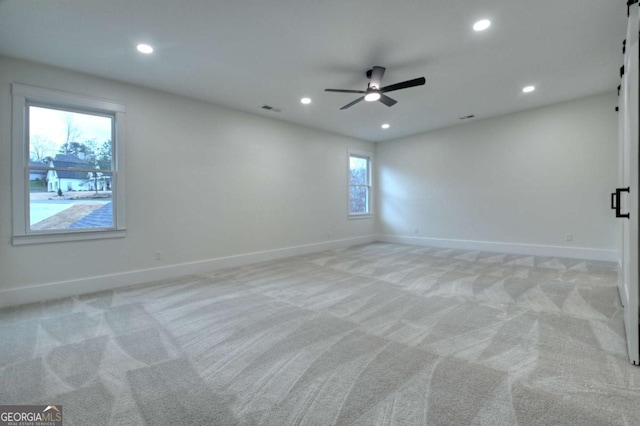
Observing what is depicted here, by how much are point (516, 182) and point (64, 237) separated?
25.9 feet

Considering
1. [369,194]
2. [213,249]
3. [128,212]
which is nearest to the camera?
[128,212]

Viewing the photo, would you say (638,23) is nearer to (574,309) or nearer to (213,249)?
(574,309)

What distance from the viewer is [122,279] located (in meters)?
4.11

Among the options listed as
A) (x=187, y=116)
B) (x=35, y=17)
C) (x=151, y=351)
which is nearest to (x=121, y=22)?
(x=35, y=17)

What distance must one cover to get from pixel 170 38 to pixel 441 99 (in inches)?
166

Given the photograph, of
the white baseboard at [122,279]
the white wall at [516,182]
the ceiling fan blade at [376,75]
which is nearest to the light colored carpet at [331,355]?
the white baseboard at [122,279]

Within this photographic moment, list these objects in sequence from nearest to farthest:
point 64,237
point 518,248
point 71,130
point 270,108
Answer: point 64,237, point 71,130, point 270,108, point 518,248

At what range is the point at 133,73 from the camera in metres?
3.86

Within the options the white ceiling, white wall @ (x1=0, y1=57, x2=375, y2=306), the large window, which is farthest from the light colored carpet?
the large window

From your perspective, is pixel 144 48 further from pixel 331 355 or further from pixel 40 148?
pixel 331 355

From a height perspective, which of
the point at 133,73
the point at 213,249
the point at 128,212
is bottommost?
the point at 213,249

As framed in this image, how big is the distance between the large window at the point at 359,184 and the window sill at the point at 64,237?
5284mm

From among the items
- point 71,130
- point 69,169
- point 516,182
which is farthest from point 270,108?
point 516,182

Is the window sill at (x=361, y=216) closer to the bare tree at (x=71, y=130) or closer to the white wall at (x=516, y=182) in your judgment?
the white wall at (x=516, y=182)
